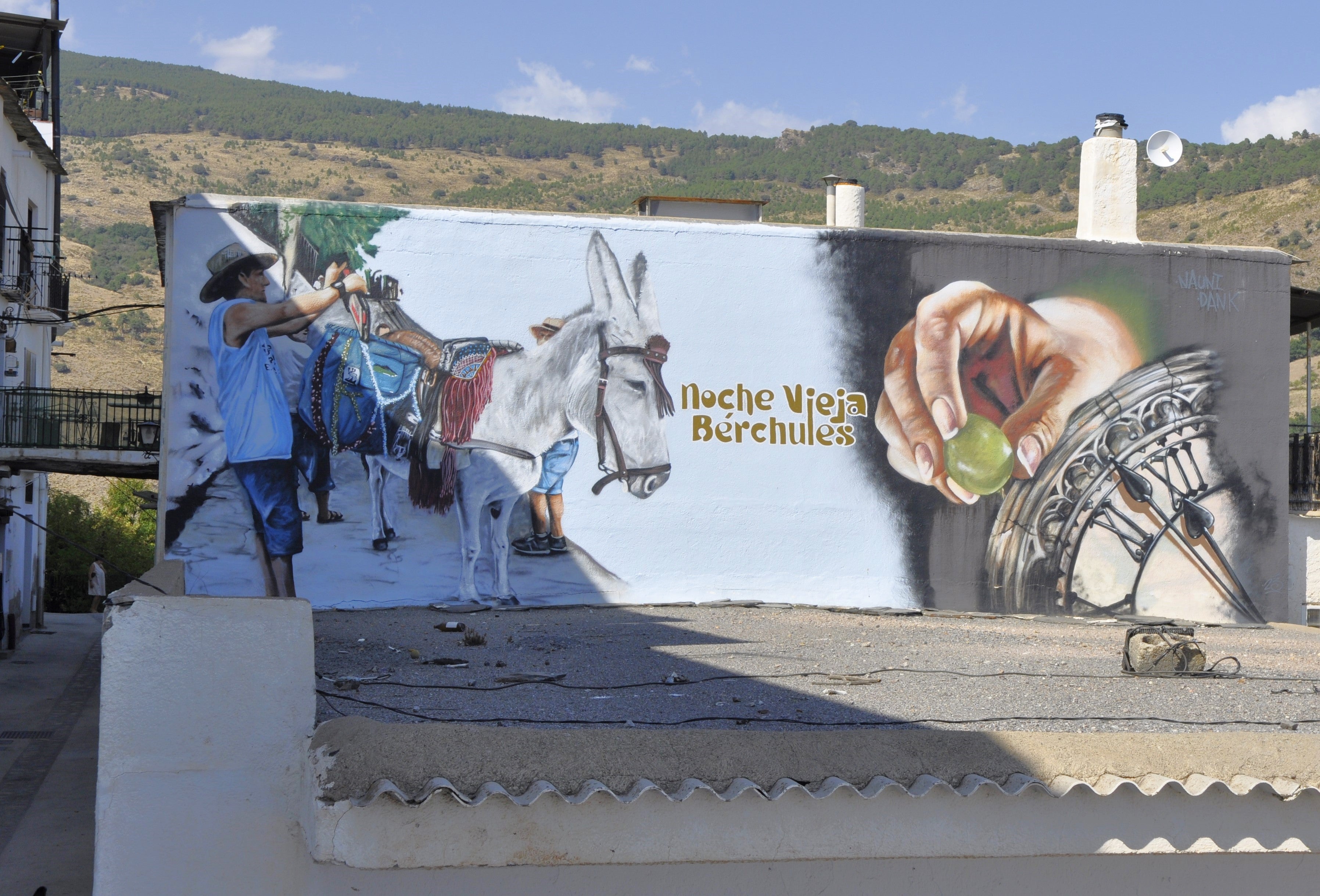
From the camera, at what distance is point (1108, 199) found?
18609 millimetres

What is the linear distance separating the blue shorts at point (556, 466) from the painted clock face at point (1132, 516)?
6.15m

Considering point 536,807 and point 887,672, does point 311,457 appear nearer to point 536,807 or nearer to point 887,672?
point 887,672

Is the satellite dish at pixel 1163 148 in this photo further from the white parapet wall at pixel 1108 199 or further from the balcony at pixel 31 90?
the balcony at pixel 31 90

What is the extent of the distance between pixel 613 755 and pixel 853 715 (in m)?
2.34

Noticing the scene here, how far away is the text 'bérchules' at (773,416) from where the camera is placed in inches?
666

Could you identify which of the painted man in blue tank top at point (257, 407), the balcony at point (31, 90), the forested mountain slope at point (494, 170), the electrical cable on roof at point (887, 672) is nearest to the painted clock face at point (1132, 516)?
the electrical cable on roof at point (887, 672)

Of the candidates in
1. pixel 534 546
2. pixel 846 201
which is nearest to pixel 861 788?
pixel 534 546

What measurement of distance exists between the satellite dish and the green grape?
575 cm

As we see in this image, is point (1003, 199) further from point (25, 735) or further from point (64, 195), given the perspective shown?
point (25, 735)

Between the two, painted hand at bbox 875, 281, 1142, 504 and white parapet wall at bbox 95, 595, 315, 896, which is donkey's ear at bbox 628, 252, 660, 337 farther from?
white parapet wall at bbox 95, 595, 315, 896

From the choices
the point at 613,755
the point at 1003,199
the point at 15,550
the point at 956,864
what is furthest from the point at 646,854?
the point at 1003,199

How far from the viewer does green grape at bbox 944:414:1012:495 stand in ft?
56.9

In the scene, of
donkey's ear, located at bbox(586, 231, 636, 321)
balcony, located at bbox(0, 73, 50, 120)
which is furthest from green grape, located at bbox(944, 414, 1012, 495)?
balcony, located at bbox(0, 73, 50, 120)

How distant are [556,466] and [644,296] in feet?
8.68
